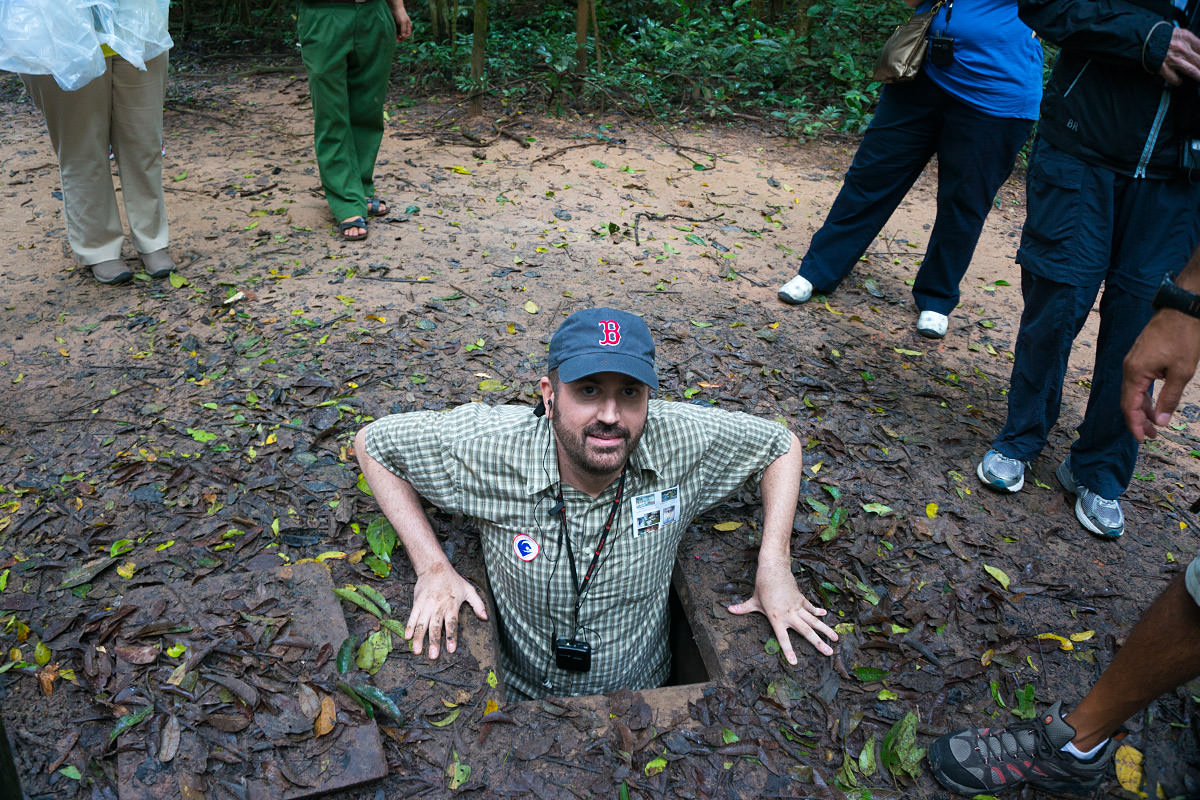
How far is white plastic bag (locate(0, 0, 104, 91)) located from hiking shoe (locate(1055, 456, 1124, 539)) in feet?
16.9

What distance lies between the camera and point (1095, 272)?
10.7 feet

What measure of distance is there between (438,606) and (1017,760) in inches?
74.4

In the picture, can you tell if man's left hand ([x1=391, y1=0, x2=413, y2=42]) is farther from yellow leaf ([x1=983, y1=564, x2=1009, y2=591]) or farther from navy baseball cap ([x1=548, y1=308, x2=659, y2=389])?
yellow leaf ([x1=983, y1=564, x2=1009, y2=591])

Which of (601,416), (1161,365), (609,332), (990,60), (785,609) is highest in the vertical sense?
(990,60)

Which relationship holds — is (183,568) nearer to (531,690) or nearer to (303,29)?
(531,690)

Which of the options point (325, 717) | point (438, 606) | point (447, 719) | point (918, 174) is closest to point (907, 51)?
point (918, 174)

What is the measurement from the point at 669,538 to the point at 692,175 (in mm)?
5037

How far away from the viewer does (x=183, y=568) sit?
9.94 ft

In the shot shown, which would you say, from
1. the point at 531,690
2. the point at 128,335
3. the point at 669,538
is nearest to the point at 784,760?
the point at 669,538

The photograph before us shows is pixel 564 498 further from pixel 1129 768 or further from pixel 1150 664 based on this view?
pixel 1129 768

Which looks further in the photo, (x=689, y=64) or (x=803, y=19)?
(x=803, y=19)

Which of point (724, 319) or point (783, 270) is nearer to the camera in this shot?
point (724, 319)

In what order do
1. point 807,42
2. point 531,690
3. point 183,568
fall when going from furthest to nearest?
point 807,42, point 531,690, point 183,568

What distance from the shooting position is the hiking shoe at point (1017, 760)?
2.34 metres
